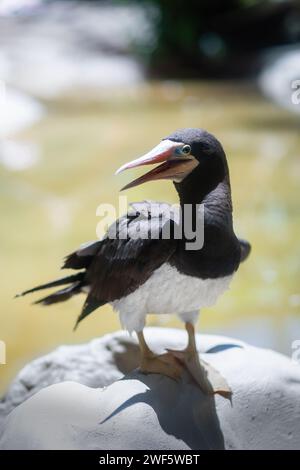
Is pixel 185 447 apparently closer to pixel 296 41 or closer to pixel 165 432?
pixel 165 432

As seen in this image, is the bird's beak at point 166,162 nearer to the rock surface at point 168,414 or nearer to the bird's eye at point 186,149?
the bird's eye at point 186,149

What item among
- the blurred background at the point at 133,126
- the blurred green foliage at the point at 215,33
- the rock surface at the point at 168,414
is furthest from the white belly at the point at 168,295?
the blurred green foliage at the point at 215,33

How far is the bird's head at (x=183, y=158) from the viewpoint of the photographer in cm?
205

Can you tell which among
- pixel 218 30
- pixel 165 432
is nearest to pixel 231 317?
pixel 165 432

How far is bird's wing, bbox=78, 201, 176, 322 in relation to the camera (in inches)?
84.1

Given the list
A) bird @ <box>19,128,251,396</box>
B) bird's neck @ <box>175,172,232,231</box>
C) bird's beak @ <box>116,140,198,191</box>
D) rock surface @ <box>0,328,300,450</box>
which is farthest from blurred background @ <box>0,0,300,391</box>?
bird's beak @ <box>116,140,198,191</box>

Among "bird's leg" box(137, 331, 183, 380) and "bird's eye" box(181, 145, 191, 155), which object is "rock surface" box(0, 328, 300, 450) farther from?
"bird's eye" box(181, 145, 191, 155)

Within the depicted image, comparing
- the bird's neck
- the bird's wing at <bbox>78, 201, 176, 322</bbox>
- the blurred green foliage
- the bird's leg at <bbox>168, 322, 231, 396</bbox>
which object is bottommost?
the bird's leg at <bbox>168, 322, 231, 396</bbox>

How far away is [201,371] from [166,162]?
728 millimetres

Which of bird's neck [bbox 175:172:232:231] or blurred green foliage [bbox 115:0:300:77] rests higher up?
blurred green foliage [bbox 115:0:300:77]

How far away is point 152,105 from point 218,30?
3139mm

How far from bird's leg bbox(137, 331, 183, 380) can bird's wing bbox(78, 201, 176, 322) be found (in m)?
0.20

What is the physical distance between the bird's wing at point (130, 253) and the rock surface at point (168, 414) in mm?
323
